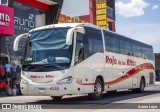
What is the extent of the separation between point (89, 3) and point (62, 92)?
110 ft

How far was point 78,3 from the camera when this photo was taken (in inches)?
1847

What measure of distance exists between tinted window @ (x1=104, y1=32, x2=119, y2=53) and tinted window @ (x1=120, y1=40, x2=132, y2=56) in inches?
31.0

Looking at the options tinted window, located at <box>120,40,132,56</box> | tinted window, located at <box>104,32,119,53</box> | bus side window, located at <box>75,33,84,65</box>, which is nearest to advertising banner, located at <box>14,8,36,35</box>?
tinted window, located at <box>120,40,132,56</box>

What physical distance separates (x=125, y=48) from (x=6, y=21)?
9012 mm

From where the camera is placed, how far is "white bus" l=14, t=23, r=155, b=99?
13367 millimetres

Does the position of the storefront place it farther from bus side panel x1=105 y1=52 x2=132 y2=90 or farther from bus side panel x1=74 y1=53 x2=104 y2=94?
bus side panel x1=74 y1=53 x2=104 y2=94

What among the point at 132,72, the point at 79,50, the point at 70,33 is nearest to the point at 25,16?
the point at 132,72

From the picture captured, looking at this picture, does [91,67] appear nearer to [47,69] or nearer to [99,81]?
[99,81]

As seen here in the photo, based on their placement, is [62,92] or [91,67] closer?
[62,92]

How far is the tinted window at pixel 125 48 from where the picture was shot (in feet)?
62.5

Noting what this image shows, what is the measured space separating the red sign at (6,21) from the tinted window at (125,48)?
872 cm

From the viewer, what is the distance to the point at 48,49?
13.9 m

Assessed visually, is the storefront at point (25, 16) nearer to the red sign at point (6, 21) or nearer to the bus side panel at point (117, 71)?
the red sign at point (6, 21)

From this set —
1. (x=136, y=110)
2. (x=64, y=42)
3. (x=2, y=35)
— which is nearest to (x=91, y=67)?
(x=64, y=42)
